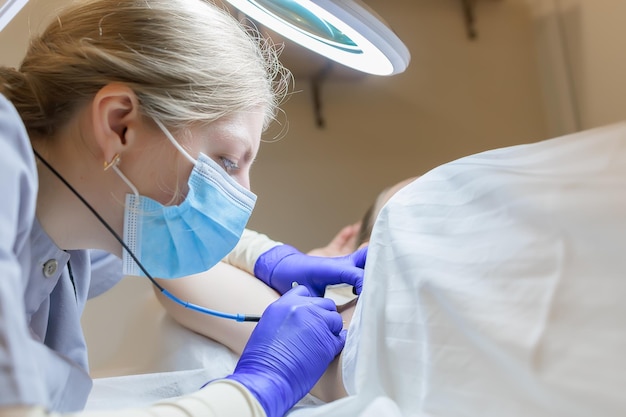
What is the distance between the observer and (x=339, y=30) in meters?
0.86

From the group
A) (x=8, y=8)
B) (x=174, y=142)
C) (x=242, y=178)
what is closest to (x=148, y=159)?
(x=174, y=142)

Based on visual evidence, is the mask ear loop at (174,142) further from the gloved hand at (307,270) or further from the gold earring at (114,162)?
the gloved hand at (307,270)

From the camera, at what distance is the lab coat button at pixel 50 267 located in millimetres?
856

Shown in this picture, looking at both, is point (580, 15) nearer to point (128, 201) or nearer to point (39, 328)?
point (128, 201)

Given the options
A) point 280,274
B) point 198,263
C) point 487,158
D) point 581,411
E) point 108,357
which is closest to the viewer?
point 581,411

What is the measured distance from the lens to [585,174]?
1.98 ft

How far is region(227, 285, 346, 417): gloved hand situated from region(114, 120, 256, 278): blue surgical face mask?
0.50 feet

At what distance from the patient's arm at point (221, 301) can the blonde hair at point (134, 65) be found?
1.40 feet

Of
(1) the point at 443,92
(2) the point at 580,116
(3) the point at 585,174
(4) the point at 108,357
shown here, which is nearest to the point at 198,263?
(3) the point at 585,174

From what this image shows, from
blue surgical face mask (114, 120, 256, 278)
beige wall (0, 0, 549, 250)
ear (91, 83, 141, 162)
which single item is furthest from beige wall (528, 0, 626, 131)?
ear (91, 83, 141, 162)

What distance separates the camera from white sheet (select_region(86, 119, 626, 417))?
1.85 ft

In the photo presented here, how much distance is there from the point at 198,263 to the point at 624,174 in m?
0.63

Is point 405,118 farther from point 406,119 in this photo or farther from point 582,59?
point 582,59

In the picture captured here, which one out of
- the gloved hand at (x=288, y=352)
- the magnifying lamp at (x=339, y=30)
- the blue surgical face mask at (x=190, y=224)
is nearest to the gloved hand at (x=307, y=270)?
the gloved hand at (x=288, y=352)
